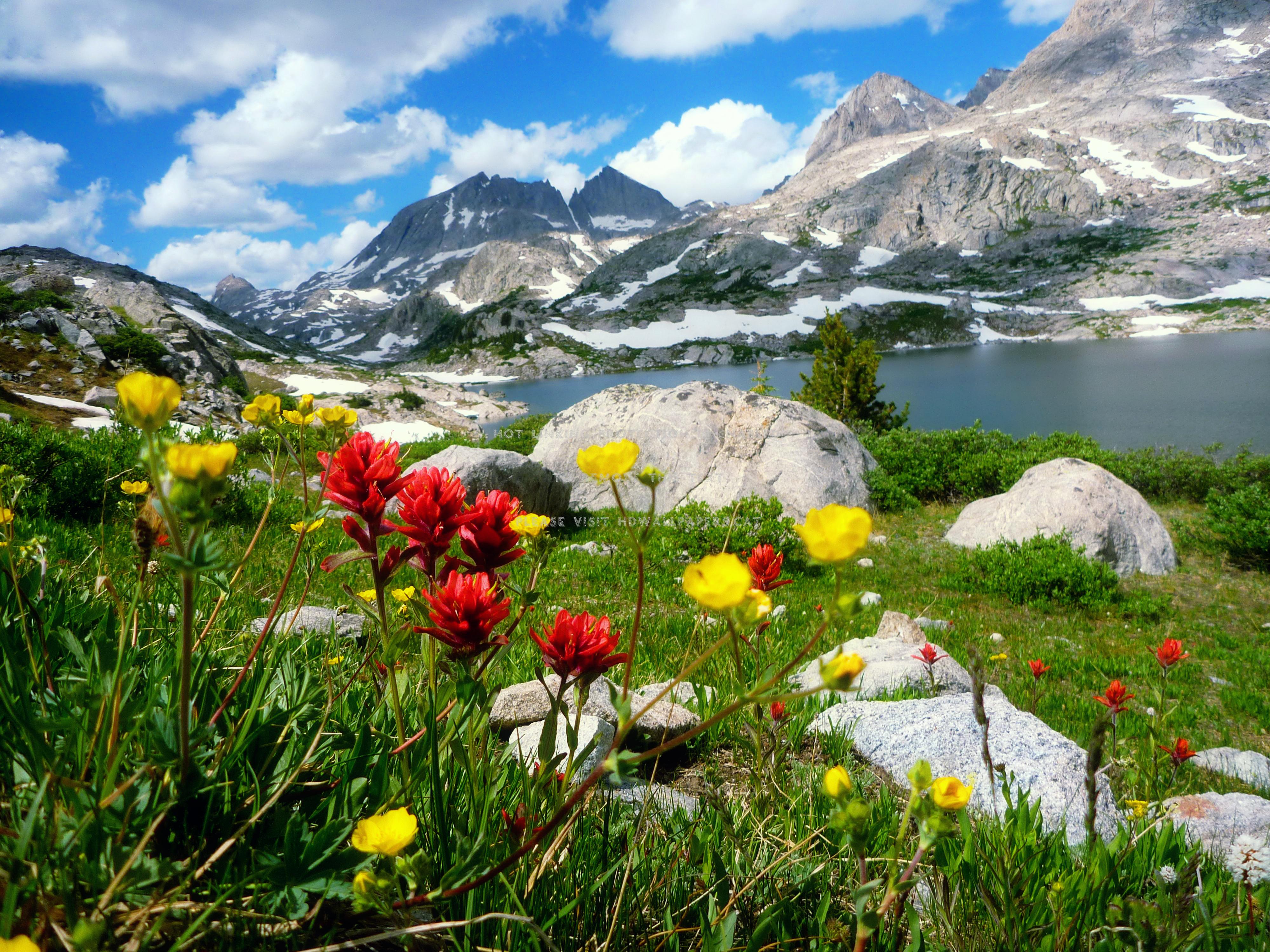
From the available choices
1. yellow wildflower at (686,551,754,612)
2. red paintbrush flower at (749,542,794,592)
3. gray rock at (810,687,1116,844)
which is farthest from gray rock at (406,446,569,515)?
yellow wildflower at (686,551,754,612)

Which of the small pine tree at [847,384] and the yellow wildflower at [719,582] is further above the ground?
the small pine tree at [847,384]

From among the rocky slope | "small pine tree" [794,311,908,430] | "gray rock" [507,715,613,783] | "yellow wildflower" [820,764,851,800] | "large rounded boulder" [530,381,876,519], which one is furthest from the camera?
"small pine tree" [794,311,908,430]

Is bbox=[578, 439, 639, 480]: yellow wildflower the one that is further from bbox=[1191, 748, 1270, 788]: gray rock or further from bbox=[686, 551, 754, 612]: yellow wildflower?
bbox=[1191, 748, 1270, 788]: gray rock

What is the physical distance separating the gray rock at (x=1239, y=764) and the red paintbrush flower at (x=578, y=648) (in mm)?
4520

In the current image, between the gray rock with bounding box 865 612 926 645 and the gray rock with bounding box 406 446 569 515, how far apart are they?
4987mm

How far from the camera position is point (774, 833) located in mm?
1807

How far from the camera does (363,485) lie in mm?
1394

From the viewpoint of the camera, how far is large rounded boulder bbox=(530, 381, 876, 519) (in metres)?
10.8

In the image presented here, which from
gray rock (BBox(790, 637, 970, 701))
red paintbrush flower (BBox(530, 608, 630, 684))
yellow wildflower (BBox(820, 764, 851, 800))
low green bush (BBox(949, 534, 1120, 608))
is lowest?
low green bush (BBox(949, 534, 1120, 608))

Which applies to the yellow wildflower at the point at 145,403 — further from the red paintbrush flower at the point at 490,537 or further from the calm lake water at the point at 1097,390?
the calm lake water at the point at 1097,390

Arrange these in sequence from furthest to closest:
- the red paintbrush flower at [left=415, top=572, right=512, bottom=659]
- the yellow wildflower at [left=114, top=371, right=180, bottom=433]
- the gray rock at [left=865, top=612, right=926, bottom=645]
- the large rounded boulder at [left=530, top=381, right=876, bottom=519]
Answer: the large rounded boulder at [left=530, top=381, right=876, bottom=519], the gray rock at [left=865, top=612, right=926, bottom=645], the red paintbrush flower at [left=415, top=572, right=512, bottom=659], the yellow wildflower at [left=114, top=371, right=180, bottom=433]

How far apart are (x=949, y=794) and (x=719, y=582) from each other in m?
0.67

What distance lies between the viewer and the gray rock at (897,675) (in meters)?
4.03

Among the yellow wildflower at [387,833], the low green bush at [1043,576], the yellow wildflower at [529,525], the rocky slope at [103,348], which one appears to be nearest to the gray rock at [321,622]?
the yellow wildflower at [529,525]
